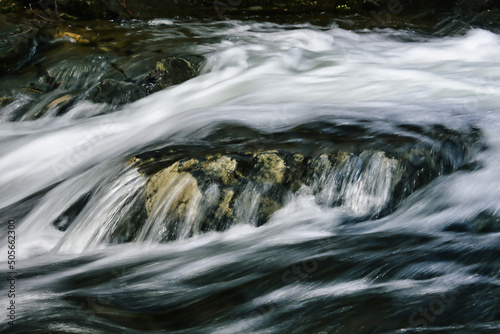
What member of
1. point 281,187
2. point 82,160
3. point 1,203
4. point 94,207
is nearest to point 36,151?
point 82,160

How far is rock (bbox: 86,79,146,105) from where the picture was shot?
24.4ft

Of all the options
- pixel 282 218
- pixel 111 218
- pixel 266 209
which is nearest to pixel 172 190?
A: pixel 111 218

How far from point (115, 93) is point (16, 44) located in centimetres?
193

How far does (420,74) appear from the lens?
7184 mm

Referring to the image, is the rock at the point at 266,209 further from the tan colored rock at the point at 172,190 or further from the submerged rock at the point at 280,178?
the tan colored rock at the point at 172,190

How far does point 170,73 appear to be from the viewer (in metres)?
7.73

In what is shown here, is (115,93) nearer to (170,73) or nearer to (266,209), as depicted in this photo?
(170,73)

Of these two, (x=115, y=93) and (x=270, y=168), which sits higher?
(x=270, y=168)

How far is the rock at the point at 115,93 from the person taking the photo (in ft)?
24.4

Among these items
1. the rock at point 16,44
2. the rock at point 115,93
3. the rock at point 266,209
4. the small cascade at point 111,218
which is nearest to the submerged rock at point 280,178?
the rock at point 266,209

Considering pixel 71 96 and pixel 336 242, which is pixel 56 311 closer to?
pixel 336 242

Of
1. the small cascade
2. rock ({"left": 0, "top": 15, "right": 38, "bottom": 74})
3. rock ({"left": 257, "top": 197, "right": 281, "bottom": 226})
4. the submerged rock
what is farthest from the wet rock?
rock ({"left": 257, "top": 197, "right": 281, "bottom": 226})

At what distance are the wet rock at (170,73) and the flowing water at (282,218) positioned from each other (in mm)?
321

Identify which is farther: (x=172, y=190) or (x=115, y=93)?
(x=115, y=93)
